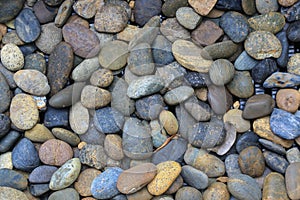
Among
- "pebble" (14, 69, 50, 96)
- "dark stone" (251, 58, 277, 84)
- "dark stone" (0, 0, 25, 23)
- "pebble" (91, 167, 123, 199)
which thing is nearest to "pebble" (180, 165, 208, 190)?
"pebble" (91, 167, 123, 199)

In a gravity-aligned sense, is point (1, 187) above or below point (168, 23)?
below

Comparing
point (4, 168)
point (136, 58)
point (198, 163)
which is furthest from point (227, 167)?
point (4, 168)

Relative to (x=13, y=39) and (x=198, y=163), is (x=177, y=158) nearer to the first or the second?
(x=198, y=163)

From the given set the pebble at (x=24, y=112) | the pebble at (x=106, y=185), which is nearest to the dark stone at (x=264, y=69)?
the pebble at (x=106, y=185)

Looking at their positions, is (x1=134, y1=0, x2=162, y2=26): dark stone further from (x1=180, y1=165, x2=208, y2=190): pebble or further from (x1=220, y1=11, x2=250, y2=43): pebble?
(x1=180, y1=165, x2=208, y2=190): pebble

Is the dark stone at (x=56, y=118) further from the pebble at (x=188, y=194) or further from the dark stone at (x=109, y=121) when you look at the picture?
the pebble at (x=188, y=194)
